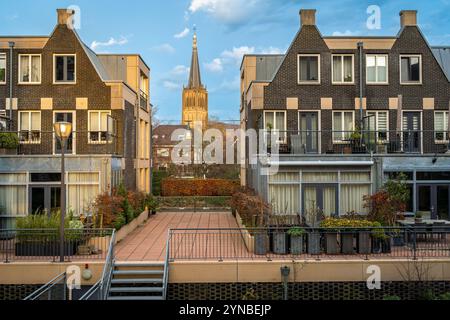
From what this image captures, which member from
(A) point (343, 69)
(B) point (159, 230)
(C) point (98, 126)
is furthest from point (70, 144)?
(A) point (343, 69)

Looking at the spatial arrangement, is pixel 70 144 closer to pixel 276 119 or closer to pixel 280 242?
pixel 276 119

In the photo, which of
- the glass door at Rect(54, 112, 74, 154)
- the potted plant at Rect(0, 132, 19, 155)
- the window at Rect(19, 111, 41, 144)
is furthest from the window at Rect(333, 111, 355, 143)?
the potted plant at Rect(0, 132, 19, 155)

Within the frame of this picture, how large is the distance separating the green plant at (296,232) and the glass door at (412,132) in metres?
8.77

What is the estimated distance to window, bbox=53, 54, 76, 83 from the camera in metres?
22.6

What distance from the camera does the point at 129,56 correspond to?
25.7m

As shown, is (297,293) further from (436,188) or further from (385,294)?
(436,188)

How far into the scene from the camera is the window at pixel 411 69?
904 inches

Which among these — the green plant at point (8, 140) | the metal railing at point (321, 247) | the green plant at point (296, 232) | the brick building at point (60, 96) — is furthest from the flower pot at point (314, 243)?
the green plant at point (8, 140)

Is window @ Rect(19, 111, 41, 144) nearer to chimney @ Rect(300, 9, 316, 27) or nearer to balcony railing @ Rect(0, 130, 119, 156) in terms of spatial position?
balcony railing @ Rect(0, 130, 119, 156)

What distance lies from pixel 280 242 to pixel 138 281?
4458mm

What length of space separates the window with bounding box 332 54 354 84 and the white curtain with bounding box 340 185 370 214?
615 centimetres

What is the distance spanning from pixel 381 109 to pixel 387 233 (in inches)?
363

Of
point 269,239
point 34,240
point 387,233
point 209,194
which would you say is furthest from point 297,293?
point 209,194

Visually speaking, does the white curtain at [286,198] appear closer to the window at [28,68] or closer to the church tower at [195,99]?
the window at [28,68]
